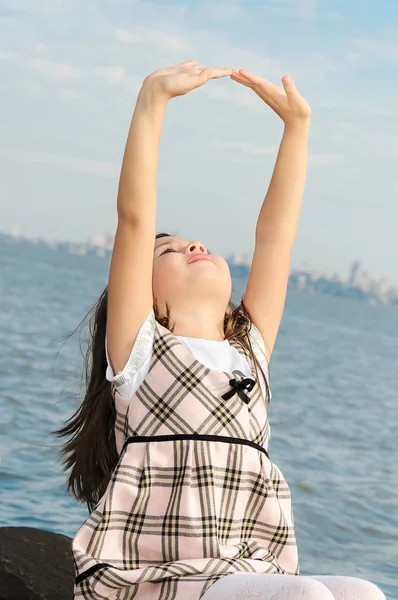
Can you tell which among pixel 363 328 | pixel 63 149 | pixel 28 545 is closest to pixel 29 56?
pixel 63 149

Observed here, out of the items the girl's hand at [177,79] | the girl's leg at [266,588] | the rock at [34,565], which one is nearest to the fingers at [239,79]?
the girl's hand at [177,79]

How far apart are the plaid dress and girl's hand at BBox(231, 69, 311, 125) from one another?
2.00 feet

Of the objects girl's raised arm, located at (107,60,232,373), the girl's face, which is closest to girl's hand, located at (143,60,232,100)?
girl's raised arm, located at (107,60,232,373)

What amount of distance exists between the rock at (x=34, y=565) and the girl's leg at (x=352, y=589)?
2.74 ft

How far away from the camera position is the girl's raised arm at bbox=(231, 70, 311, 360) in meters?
2.29

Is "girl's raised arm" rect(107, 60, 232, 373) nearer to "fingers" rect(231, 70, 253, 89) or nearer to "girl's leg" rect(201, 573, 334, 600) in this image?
"fingers" rect(231, 70, 253, 89)

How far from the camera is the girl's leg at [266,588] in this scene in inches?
66.4

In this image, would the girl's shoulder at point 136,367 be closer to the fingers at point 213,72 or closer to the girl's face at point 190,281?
the girl's face at point 190,281

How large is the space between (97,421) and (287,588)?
620 millimetres

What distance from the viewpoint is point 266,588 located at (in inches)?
68.2

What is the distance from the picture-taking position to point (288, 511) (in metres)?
2.08

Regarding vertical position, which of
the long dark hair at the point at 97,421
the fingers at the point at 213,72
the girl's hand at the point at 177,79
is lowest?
the long dark hair at the point at 97,421

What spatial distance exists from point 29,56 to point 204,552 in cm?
3180

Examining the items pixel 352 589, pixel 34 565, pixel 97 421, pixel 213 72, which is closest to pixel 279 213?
pixel 213 72
